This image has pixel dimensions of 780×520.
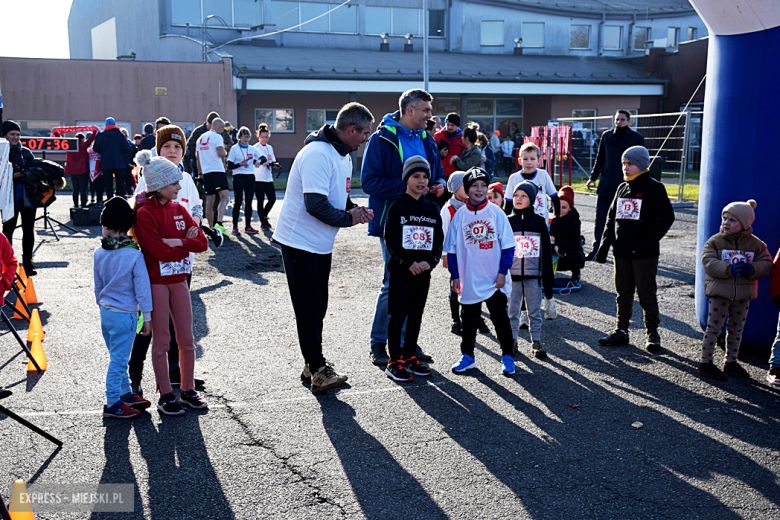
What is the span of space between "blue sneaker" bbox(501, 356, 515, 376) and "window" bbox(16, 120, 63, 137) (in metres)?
27.9

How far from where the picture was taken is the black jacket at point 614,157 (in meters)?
10.1

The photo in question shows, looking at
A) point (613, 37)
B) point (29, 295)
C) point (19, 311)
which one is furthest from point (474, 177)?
point (613, 37)

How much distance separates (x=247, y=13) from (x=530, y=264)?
35.1 meters

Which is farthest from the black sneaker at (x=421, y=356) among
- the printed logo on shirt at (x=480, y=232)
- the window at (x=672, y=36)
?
the window at (x=672, y=36)

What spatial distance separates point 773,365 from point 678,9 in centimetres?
4371

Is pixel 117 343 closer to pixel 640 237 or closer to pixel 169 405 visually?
pixel 169 405

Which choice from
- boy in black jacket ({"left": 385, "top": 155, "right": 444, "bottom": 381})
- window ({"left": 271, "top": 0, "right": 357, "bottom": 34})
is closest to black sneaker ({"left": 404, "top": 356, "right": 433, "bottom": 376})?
boy in black jacket ({"left": 385, "top": 155, "right": 444, "bottom": 381})

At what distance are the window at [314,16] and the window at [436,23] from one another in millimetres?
4492

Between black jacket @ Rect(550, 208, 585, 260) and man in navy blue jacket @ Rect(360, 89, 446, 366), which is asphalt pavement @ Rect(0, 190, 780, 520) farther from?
black jacket @ Rect(550, 208, 585, 260)

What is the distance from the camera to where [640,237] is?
617cm

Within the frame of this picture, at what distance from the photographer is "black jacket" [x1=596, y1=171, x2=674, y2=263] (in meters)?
6.07

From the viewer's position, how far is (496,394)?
16.8 feet

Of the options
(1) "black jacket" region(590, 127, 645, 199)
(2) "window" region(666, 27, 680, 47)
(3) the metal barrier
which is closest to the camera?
(1) "black jacket" region(590, 127, 645, 199)

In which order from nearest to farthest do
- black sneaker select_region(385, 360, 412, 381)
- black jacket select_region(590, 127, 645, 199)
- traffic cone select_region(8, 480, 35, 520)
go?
1. traffic cone select_region(8, 480, 35, 520)
2. black sneaker select_region(385, 360, 412, 381)
3. black jacket select_region(590, 127, 645, 199)
